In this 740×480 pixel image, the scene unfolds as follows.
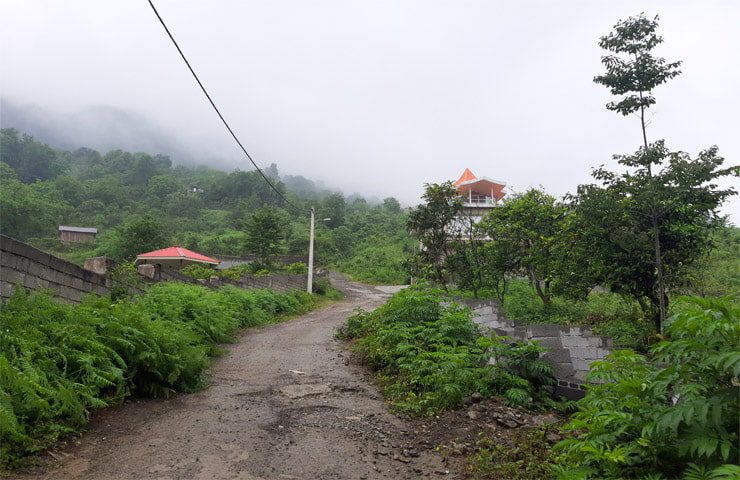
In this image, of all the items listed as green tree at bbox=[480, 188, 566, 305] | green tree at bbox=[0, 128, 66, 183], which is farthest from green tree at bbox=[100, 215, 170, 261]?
green tree at bbox=[0, 128, 66, 183]

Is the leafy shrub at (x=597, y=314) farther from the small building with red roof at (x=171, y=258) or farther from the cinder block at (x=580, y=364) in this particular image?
the small building with red roof at (x=171, y=258)

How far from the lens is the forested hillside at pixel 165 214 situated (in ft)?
112

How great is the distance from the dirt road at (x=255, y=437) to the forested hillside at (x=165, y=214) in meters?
18.2

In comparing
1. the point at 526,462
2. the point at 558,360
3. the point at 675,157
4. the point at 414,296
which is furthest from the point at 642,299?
the point at 526,462

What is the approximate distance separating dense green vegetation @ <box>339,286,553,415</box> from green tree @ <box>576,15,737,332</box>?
2852mm

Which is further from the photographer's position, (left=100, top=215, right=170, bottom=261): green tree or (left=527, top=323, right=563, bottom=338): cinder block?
(left=100, top=215, right=170, bottom=261): green tree

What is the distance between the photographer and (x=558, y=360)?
6316 mm

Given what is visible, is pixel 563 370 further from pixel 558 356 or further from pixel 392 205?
pixel 392 205

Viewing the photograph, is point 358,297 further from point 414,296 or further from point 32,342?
point 32,342

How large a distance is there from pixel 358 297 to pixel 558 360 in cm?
1923

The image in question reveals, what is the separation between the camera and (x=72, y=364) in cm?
468

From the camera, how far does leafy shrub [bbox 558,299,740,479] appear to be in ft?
8.02

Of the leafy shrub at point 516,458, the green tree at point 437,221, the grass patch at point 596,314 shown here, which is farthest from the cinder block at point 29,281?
the green tree at point 437,221

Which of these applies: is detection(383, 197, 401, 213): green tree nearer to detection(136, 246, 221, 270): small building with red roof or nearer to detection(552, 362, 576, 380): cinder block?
detection(136, 246, 221, 270): small building with red roof
